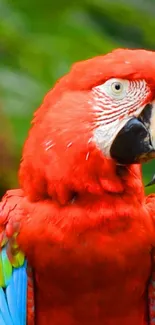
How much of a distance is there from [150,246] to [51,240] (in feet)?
0.72

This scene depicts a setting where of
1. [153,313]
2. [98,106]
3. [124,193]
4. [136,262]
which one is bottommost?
[153,313]

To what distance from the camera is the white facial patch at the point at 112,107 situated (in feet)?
7.08

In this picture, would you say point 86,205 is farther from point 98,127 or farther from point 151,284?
point 151,284

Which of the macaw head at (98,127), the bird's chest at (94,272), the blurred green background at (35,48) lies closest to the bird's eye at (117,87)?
the macaw head at (98,127)

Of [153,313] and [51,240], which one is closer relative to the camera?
[51,240]

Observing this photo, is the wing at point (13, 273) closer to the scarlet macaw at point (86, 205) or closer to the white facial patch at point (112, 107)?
the scarlet macaw at point (86, 205)

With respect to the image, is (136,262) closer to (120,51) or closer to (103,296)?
(103,296)

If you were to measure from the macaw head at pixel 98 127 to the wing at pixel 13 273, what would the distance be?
0.39ft

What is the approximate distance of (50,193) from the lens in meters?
2.23

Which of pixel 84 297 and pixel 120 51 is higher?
pixel 120 51

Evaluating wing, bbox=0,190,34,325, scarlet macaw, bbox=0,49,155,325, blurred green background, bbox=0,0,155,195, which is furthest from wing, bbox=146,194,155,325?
blurred green background, bbox=0,0,155,195

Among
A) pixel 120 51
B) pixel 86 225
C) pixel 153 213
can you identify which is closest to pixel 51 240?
pixel 86 225

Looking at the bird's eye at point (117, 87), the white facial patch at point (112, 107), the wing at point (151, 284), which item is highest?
the bird's eye at point (117, 87)

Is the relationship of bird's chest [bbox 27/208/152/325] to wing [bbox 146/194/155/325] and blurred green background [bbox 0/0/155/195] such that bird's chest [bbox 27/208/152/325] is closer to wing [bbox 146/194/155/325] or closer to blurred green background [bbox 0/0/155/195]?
wing [bbox 146/194/155/325]
